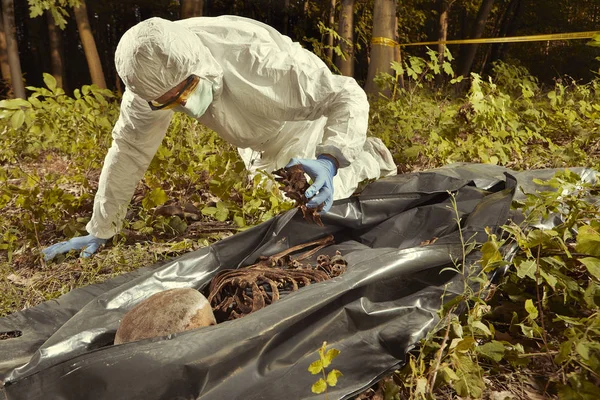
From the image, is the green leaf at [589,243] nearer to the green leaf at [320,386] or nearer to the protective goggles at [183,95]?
the green leaf at [320,386]

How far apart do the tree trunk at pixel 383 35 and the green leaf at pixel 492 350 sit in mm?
4365

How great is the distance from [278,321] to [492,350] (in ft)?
2.22

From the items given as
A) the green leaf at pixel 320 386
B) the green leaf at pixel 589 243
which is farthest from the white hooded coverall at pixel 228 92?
the green leaf at pixel 320 386

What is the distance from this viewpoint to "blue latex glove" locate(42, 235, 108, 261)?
8.27ft

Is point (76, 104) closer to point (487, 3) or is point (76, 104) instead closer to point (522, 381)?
point (522, 381)

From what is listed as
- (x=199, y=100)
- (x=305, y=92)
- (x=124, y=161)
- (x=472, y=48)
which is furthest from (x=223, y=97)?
(x=472, y=48)

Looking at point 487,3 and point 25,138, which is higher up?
point 487,3

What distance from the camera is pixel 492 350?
1437 millimetres

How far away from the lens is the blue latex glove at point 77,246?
252 cm

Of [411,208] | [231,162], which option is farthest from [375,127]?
[411,208]

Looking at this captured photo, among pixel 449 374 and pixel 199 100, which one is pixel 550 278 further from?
pixel 199 100

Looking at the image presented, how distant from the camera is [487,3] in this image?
8539 mm

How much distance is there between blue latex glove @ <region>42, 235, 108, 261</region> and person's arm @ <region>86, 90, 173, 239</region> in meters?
0.05

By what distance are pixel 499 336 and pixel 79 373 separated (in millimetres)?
1313
